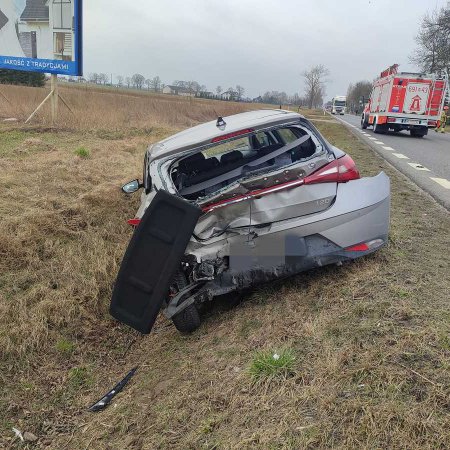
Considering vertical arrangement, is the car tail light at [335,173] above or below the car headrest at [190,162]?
above

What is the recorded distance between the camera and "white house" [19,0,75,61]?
12.6 m

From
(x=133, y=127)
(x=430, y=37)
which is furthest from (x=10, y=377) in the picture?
(x=430, y=37)

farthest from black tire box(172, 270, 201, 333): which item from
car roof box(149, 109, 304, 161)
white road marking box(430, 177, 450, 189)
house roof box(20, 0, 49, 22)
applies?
house roof box(20, 0, 49, 22)

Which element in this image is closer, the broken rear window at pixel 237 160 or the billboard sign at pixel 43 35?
the broken rear window at pixel 237 160

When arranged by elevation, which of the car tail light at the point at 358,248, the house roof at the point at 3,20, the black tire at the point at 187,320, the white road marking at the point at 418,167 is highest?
the house roof at the point at 3,20

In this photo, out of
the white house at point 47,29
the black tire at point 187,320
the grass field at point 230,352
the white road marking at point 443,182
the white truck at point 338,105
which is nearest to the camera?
the grass field at point 230,352

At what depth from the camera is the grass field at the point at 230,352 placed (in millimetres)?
2076

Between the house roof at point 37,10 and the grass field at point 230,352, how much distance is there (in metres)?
9.60

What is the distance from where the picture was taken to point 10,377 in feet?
11.3

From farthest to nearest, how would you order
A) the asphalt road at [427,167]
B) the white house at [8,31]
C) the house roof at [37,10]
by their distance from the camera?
the white house at [8,31] → the house roof at [37,10] → the asphalt road at [427,167]

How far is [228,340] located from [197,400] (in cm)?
69

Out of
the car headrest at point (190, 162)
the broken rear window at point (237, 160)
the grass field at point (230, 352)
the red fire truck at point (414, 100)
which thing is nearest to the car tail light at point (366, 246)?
the grass field at point (230, 352)

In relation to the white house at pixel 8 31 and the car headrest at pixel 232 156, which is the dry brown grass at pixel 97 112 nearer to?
the white house at pixel 8 31

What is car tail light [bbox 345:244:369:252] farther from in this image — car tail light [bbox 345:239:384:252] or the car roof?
the car roof
